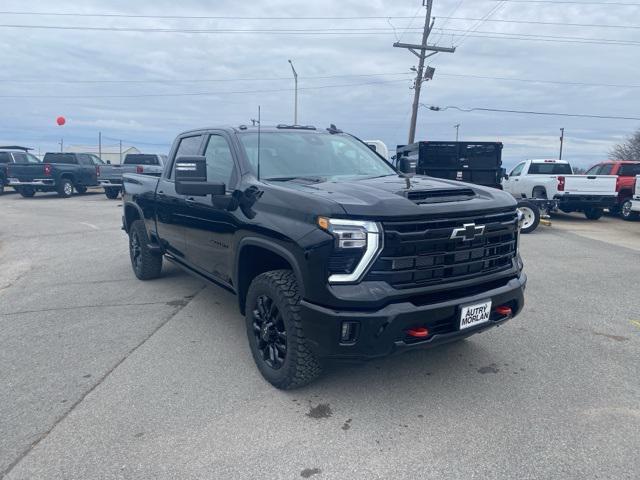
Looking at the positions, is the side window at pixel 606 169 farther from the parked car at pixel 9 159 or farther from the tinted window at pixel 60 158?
the parked car at pixel 9 159

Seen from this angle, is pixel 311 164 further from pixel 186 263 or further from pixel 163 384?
pixel 163 384

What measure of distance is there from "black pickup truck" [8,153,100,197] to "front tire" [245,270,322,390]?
68.2 feet

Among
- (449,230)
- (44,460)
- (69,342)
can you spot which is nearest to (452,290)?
(449,230)

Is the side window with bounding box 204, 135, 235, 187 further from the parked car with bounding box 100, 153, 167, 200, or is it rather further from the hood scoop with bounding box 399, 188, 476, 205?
the parked car with bounding box 100, 153, 167, 200

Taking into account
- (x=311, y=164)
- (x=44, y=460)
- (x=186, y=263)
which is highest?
(x=311, y=164)

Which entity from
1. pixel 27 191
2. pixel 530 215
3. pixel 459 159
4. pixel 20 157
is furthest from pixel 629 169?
pixel 20 157

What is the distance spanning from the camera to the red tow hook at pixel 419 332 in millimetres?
3211

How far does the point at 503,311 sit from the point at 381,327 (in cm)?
119

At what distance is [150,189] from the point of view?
6.12 meters

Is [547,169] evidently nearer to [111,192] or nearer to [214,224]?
[214,224]

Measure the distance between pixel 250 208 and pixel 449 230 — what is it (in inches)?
59.5

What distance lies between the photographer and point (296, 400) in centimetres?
361

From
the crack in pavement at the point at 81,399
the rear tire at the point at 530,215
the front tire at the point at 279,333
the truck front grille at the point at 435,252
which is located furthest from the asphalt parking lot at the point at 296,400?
the rear tire at the point at 530,215

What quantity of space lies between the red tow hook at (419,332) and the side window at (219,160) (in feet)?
6.79
